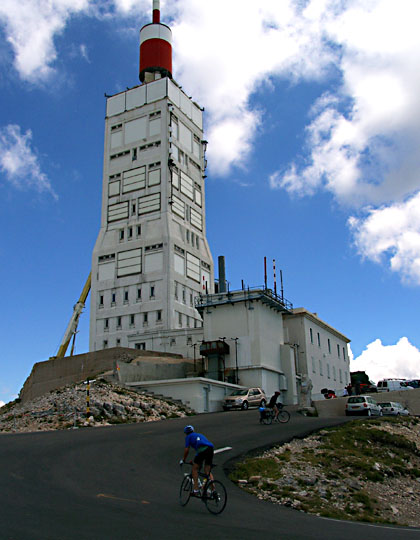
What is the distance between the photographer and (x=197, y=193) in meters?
83.6

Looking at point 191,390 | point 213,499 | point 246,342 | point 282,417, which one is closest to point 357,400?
point 282,417

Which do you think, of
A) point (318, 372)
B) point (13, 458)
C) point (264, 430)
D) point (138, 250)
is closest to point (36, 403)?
point (264, 430)

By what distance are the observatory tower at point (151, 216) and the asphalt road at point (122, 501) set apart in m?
44.7

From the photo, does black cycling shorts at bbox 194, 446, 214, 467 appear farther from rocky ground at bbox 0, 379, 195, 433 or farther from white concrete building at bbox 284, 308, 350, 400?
white concrete building at bbox 284, 308, 350, 400

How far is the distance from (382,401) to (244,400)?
1037cm

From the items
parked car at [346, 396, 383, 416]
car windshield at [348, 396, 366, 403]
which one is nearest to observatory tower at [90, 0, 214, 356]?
car windshield at [348, 396, 366, 403]

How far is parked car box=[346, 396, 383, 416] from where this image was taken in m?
35.7

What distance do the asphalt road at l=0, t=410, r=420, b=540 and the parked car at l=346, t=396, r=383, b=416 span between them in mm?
15727

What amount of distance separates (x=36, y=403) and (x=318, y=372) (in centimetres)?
3409

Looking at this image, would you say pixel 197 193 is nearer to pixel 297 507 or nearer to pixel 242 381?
pixel 242 381

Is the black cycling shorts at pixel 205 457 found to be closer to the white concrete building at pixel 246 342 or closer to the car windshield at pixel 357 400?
the car windshield at pixel 357 400

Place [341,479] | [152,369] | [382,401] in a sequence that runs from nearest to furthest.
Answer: [341,479]
[382,401]
[152,369]

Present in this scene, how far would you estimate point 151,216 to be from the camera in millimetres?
76000

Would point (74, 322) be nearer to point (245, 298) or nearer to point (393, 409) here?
point (245, 298)
